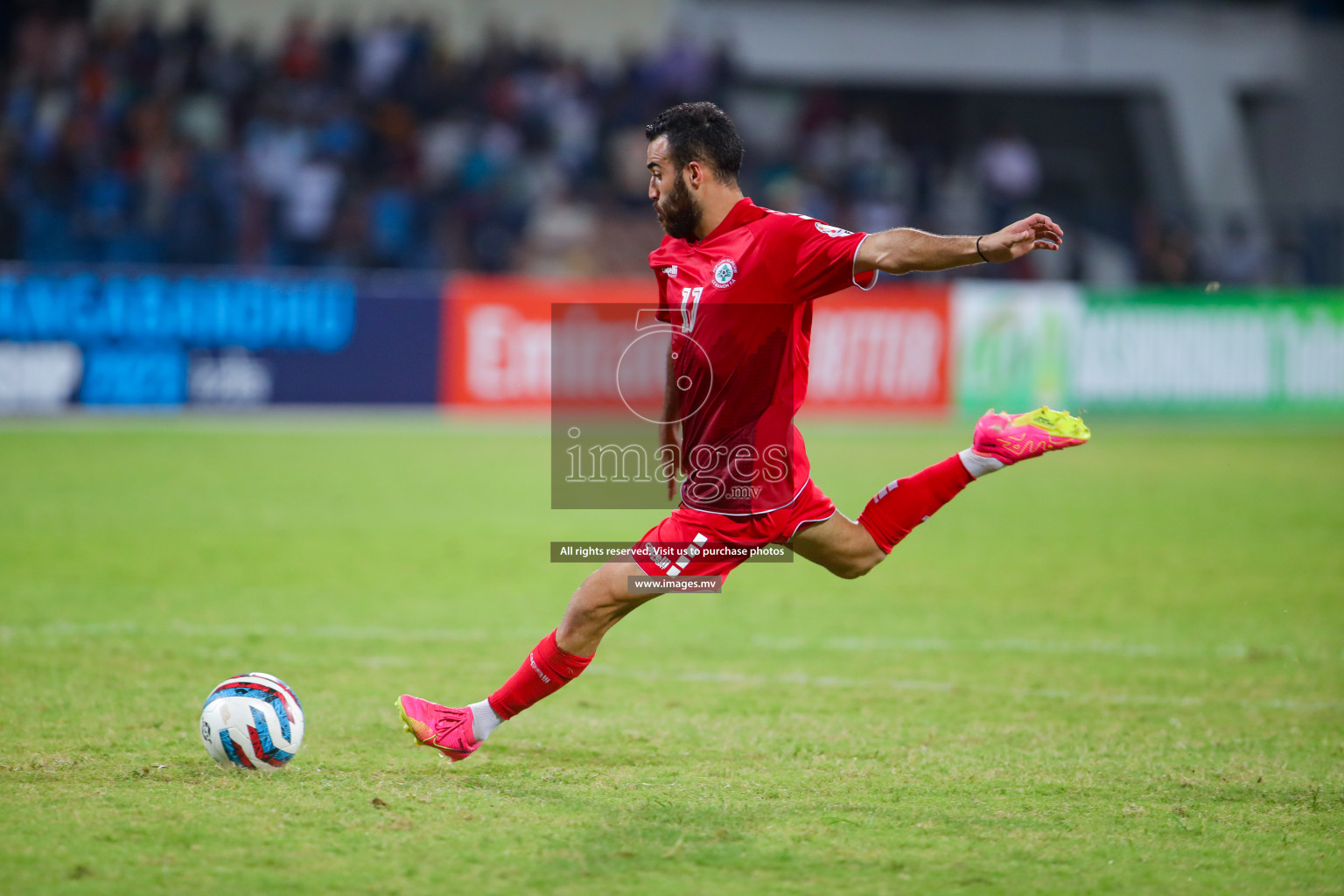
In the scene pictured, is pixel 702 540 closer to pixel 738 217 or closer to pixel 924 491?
pixel 924 491

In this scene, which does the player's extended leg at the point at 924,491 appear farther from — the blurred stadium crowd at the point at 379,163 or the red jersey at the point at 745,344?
the blurred stadium crowd at the point at 379,163

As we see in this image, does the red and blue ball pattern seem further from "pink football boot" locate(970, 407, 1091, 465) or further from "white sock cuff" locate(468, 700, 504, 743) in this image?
"pink football boot" locate(970, 407, 1091, 465)

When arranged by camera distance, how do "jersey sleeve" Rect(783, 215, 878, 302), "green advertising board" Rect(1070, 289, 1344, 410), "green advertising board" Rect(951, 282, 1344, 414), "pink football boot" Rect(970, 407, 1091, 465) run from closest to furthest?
"jersey sleeve" Rect(783, 215, 878, 302)
"pink football boot" Rect(970, 407, 1091, 465)
"green advertising board" Rect(951, 282, 1344, 414)
"green advertising board" Rect(1070, 289, 1344, 410)

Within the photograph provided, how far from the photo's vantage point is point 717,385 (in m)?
4.91

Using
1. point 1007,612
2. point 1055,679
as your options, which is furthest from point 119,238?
point 1055,679

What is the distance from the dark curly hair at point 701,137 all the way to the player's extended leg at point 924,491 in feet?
4.42

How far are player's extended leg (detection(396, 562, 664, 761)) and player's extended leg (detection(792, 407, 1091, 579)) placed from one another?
2.30 ft

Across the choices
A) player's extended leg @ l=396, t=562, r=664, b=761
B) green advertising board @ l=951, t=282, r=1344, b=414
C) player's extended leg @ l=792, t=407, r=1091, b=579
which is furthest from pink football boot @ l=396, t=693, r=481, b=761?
green advertising board @ l=951, t=282, r=1344, b=414

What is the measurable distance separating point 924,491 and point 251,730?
2619 millimetres

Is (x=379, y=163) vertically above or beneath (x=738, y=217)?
above

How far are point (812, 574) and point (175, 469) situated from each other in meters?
6.68

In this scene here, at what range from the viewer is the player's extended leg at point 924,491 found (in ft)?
17.0

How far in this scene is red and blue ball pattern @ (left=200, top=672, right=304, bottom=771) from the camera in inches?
194

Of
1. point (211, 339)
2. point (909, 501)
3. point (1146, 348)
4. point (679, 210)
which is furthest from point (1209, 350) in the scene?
point (679, 210)
